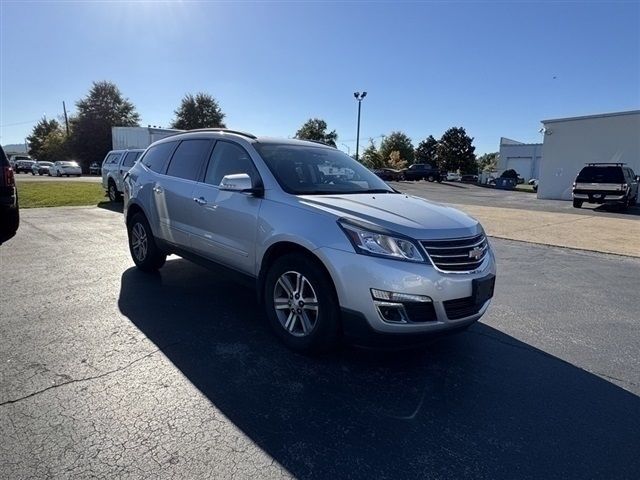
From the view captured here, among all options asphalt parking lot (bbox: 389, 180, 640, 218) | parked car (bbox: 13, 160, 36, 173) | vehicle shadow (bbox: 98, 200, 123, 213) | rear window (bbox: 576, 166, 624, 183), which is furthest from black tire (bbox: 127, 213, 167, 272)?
parked car (bbox: 13, 160, 36, 173)

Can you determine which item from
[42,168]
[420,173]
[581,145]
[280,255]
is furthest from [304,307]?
[42,168]

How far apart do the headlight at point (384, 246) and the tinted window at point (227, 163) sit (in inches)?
57.0

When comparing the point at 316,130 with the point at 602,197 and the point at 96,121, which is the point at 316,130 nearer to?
the point at 96,121

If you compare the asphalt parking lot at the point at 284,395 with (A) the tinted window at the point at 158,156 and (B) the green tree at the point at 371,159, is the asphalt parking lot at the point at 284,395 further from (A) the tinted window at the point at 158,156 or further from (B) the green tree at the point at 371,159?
(B) the green tree at the point at 371,159

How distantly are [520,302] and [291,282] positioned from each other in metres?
3.19

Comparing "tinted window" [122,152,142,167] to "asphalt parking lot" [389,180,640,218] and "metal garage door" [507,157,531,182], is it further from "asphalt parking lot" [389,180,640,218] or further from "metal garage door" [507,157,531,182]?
"metal garage door" [507,157,531,182]

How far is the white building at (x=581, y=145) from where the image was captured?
22391 mm

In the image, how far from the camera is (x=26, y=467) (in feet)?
6.85

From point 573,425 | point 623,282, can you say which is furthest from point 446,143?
point 573,425

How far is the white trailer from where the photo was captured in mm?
25656

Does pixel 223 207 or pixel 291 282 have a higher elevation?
pixel 223 207

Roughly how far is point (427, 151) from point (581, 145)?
5167cm

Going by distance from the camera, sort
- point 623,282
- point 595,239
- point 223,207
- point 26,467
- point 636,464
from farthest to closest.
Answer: point 595,239 < point 623,282 < point 223,207 < point 636,464 < point 26,467

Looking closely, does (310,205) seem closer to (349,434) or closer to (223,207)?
(223,207)
